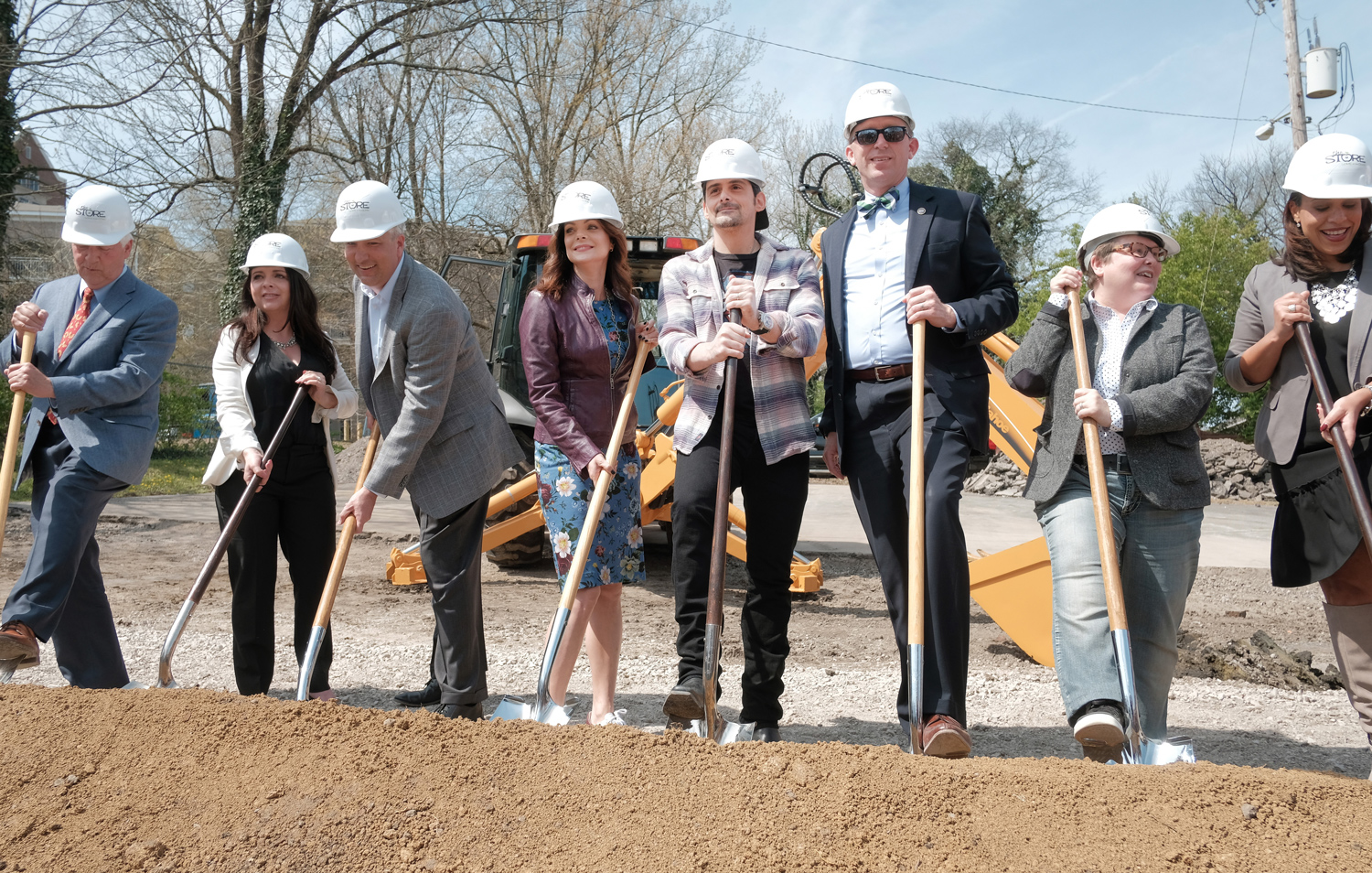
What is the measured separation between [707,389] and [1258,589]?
18.8 feet

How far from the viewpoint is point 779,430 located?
324 cm

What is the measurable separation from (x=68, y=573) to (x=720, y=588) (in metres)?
2.30

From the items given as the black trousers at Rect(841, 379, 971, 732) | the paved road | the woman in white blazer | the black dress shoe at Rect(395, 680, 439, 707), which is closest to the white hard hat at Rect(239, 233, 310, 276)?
the woman in white blazer

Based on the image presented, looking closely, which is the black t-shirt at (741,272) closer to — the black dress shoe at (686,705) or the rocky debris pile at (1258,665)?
the black dress shoe at (686,705)

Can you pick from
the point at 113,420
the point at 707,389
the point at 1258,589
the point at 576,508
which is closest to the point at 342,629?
the point at 113,420

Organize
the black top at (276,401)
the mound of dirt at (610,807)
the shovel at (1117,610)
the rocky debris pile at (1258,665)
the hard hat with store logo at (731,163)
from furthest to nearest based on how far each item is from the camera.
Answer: the rocky debris pile at (1258,665) → the black top at (276,401) → the hard hat with store logo at (731,163) → the shovel at (1117,610) → the mound of dirt at (610,807)

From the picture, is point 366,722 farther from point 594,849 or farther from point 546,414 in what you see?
point 546,414

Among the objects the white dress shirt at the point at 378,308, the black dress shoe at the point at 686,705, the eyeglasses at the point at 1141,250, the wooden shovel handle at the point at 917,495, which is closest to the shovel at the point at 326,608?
the white dress shirt at the point at 378,308

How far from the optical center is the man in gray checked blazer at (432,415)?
10.7 ft

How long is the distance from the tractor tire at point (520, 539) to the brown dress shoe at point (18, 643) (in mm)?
3394

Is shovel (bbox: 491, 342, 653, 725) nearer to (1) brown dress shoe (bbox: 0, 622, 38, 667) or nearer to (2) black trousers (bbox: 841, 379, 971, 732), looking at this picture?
(2) black trousers (bbox: 841, 379, 971, 732)

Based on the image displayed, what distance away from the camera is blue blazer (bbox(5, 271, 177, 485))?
3609 millimetres

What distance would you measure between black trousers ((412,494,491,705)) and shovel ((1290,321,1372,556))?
2.58 m

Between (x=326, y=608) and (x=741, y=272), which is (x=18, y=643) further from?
(x=741, y=272)
